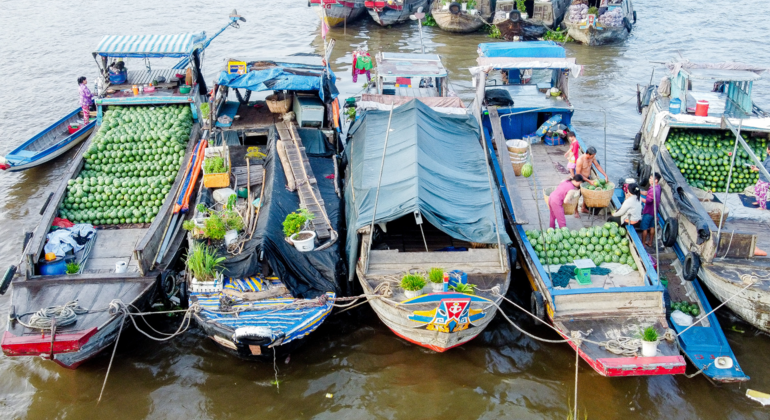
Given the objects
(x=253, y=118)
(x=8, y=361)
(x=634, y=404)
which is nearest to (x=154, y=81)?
(x=253, y=118)

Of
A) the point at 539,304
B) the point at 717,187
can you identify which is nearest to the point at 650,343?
A: the point at 539,304

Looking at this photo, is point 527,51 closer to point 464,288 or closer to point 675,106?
point 675,106

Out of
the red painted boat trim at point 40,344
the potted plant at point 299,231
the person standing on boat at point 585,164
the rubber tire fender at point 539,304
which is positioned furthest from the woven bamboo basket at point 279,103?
the rubber tire fender at point 539,304

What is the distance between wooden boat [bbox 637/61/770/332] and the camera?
850 centimetres

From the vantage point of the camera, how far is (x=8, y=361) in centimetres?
867

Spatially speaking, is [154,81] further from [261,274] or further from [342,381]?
[342,381]

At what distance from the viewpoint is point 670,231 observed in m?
9.52

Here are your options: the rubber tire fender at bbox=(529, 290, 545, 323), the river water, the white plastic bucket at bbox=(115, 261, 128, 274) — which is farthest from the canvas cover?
the rubber tire fender at bbox=(529, 290, 545, 323)

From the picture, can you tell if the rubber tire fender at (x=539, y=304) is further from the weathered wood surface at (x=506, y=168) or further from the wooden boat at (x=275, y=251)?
the wooden boat at (x=275, y=251)

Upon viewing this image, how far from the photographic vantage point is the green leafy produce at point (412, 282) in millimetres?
7715

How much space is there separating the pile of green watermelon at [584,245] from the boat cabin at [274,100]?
510 cm

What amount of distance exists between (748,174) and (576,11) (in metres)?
14.0

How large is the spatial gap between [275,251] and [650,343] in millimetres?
4951

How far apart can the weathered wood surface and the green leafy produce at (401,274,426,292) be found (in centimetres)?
240
